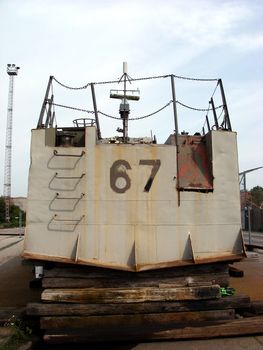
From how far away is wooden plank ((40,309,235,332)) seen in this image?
5.57 metres

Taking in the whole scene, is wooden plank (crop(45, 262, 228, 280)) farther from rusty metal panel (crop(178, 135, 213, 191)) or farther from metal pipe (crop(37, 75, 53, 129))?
metal pipe (crop(37, 75, 53, 129))

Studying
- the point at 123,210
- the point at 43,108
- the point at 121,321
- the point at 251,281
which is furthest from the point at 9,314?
the point at 251,281

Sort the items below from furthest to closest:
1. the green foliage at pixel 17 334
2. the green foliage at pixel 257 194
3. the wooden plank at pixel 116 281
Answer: the green foliage at pixel 257 194 → the wooden plank at pixel 116 281 → the green foliage at pixel 17 334

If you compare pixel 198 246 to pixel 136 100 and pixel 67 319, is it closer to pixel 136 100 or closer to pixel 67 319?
pixel 67 319

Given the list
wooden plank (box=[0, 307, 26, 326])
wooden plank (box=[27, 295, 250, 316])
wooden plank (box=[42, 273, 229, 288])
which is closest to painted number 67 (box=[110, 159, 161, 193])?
wooden plank (box=[42, 273, 229, 288])

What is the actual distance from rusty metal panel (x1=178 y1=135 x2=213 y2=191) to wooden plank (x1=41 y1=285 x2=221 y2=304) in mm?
1349

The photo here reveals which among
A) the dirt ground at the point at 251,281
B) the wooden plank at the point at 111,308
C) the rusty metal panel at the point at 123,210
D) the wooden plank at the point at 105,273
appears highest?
the rusty metal panel at the point at 123,210

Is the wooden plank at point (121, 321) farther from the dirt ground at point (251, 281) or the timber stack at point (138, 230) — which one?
the dirt ground at point (251, 281)

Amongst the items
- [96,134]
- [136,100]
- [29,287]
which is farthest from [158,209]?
[29,287]

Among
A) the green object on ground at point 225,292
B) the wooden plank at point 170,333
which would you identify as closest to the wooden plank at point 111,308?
the wooden plank at point 170,333

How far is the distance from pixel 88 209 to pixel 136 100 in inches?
152

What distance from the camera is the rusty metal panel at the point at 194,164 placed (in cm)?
618

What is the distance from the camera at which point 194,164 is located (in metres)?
6.34

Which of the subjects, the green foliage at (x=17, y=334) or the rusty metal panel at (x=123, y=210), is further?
the rusty metal panel at (x=123, y=210)
